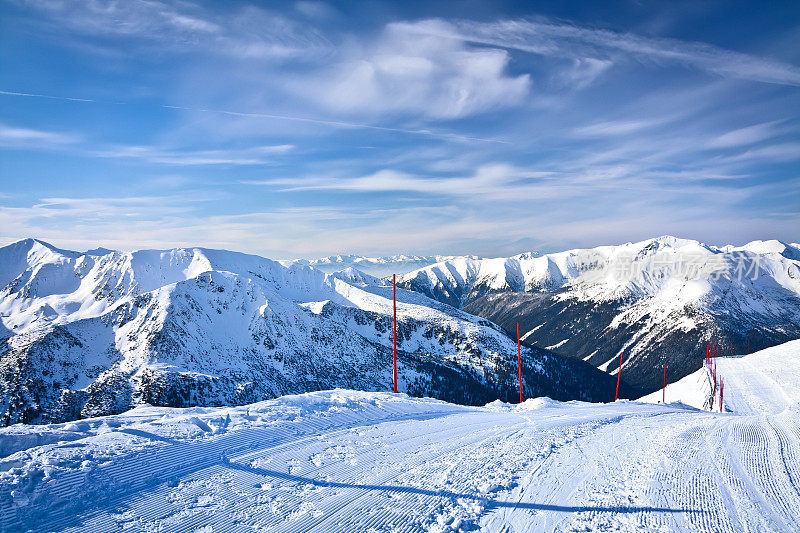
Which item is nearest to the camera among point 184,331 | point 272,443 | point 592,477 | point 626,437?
point 592,477

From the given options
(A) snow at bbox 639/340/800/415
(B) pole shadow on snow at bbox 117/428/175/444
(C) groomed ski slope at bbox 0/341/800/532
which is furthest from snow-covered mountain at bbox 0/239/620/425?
(C) groomed ski slope at bbox 0/341/800/532

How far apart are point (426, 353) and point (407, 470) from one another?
7285 inches

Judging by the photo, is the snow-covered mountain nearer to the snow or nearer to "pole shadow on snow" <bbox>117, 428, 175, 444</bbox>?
the snow

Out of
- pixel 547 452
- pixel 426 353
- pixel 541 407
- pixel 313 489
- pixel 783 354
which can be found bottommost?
pixel 426 353

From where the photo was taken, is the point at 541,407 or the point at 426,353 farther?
the point at 426,353

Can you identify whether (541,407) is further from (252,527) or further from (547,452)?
(252,527)

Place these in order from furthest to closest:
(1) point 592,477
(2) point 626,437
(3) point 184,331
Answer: (3) point 184,331 → (2) point 626,437 → (1) point 592,477

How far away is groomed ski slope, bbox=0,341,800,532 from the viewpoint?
318 inches

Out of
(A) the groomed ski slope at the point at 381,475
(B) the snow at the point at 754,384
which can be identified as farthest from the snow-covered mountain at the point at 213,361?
(A) the groomed ski slope at the point at 381,475

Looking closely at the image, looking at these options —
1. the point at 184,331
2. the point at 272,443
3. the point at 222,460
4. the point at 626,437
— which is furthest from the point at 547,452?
the point at 184,331

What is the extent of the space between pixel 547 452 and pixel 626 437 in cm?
481

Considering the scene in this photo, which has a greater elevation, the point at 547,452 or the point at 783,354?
the point at 547,452

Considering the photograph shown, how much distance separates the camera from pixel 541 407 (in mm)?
23922

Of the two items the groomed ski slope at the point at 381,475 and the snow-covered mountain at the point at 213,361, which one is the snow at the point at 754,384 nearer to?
the groomed ski slope at the point at 381,475
